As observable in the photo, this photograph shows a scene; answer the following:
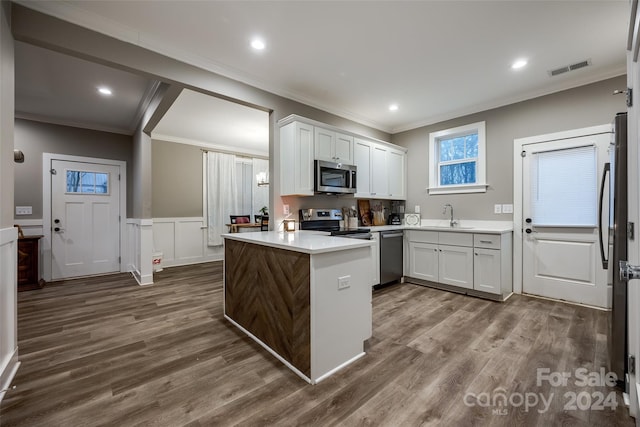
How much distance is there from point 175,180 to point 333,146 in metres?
3.68

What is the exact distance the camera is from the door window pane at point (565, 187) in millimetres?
3088

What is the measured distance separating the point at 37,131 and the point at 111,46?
3.49 m

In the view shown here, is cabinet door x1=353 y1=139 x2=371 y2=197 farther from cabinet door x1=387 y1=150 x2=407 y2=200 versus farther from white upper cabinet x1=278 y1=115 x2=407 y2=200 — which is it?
cabinet door x1=387 y1=150 x2=407 y2=200

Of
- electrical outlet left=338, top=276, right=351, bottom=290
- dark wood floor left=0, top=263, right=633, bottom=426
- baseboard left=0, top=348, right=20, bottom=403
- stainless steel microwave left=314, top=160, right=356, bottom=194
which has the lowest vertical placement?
dark wood floor left=0, top=263, right=633, bottom=426

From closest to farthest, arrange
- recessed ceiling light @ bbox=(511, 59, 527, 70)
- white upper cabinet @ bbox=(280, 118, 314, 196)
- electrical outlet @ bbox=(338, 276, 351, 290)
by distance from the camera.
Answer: electrical outlet @ bbox=(338, 276, 351, 290)
recessed ceiling light @ bbox=(511, 59, 527, 70)
white upper cabinet @ bbox=(280, 118, 314, 196)

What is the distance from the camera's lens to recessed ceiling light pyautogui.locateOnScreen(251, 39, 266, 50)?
2.44m

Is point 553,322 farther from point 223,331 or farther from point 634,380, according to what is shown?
point 223,331

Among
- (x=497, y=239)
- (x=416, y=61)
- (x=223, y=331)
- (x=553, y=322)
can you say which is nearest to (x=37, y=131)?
(x=223, y=331)

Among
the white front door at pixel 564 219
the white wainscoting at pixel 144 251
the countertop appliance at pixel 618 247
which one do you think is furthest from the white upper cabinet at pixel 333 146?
the white wainscoting at pixel 144 251

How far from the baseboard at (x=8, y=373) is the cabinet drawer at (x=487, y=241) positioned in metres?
4.43

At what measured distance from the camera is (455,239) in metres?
3.62

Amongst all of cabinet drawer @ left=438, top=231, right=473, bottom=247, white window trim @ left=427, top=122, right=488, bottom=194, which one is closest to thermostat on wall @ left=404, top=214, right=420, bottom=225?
white window trim @ left=427, top=122, right=488, bottom=194

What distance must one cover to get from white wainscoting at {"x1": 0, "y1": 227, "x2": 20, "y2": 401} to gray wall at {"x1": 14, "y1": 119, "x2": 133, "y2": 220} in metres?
3.39

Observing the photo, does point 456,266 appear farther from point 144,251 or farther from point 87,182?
point 87,182
